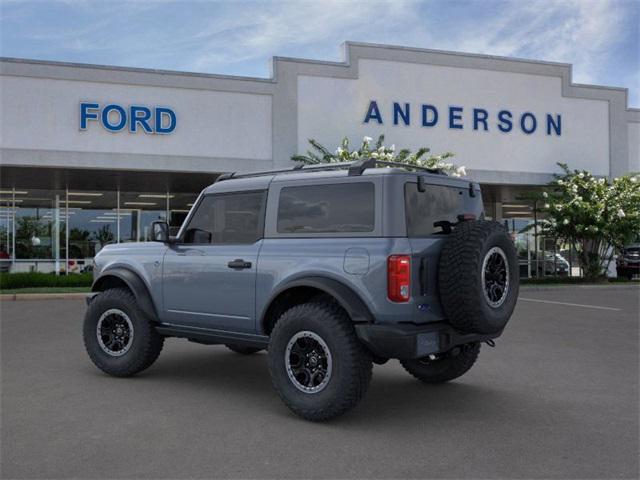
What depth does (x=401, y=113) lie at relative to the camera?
2392cm

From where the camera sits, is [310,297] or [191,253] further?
[191,253]

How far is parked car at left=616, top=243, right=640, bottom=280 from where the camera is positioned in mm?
29297

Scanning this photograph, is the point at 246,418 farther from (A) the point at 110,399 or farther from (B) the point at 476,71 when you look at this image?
(B) the point at 476,71

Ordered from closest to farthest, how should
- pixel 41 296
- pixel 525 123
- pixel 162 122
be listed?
1. pixel 41 296
2. pixel 162 122
3. pixel 525 123

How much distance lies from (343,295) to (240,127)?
17.2 meters

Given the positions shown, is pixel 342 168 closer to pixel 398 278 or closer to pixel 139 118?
pixel 398 278

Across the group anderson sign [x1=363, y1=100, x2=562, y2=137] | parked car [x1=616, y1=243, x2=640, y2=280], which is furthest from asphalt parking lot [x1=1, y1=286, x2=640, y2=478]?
parked car [x1=616, y1=243, x2=640, y2=280]

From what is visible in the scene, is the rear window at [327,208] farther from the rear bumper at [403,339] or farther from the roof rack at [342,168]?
the rear bumper at [403,339]

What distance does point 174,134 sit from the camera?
69.8 ft

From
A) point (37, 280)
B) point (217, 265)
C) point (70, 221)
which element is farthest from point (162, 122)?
point (217, 265)

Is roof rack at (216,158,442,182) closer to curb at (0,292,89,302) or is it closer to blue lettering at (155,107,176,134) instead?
curb at (0,292,89,302)

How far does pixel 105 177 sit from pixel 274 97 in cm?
622

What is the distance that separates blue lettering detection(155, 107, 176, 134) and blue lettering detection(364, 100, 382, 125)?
6.67 m

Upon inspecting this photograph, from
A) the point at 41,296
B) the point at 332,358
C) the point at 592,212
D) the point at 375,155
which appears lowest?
the point at 41,296
